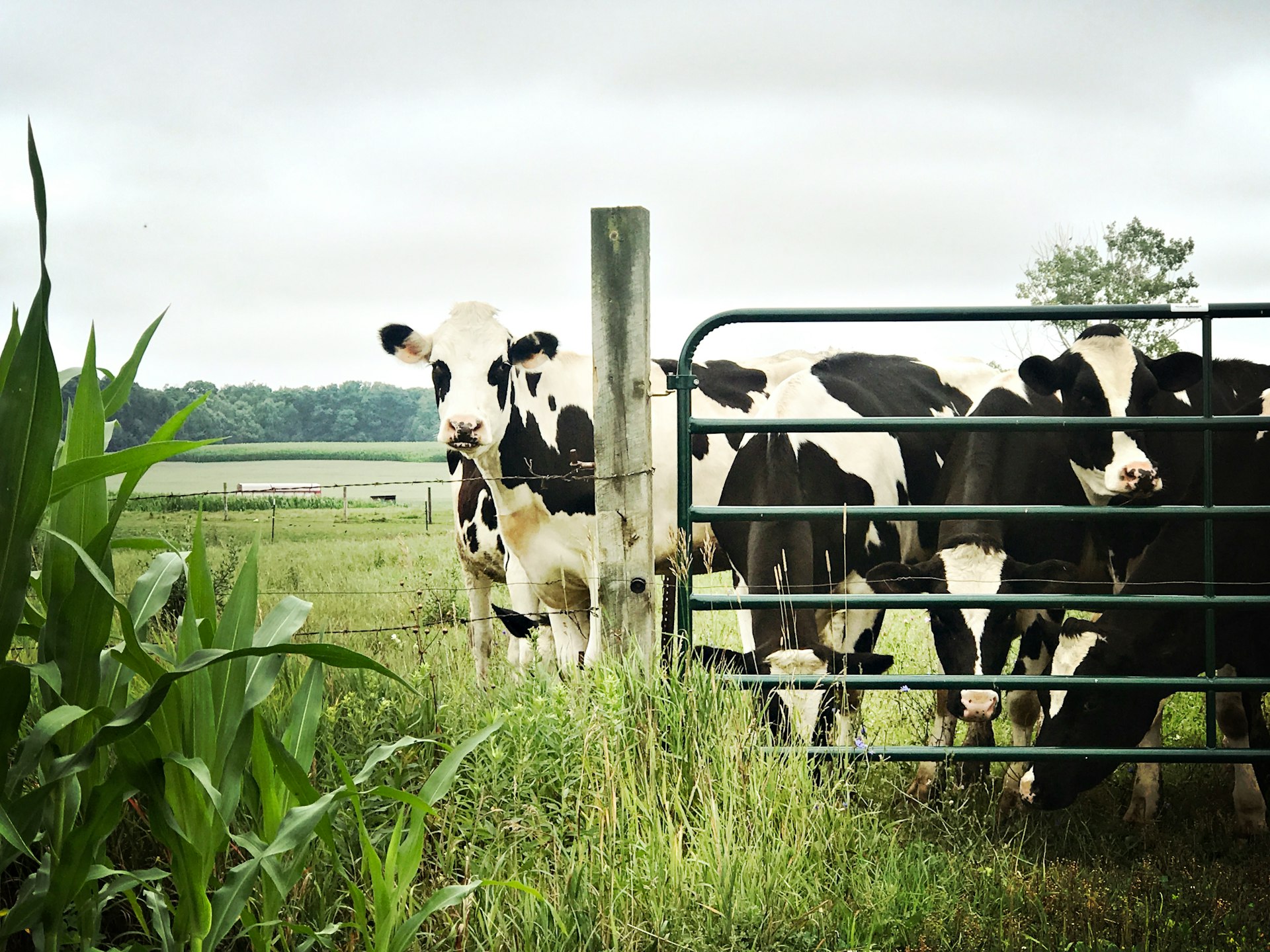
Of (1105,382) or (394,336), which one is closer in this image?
(1105,382)

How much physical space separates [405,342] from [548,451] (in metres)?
1.13

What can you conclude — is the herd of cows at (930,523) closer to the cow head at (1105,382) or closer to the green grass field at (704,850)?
the cow head at (1105,382)

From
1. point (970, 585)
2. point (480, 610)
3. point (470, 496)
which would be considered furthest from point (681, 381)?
point (480, 610)

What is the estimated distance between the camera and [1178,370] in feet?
15.2

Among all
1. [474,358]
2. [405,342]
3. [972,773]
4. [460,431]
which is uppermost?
[405,342]

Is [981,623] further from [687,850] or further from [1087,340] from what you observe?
[687,850]

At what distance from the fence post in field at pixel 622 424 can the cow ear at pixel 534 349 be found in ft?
7.44

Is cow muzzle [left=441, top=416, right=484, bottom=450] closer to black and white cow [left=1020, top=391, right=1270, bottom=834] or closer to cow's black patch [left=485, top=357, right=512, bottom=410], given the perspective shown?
cow's black patch [left=485, top=357, right=512, bottom=410]

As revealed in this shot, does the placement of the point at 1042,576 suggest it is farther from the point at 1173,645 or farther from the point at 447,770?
the point at 447,770

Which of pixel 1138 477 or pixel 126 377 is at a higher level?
pixel 126 377

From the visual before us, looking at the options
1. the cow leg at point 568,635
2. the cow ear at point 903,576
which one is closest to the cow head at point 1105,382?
the cow ear at point 903,576

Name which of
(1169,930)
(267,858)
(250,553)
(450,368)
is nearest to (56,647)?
(250,553)

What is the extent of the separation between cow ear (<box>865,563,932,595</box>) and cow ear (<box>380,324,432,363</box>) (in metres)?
3.06

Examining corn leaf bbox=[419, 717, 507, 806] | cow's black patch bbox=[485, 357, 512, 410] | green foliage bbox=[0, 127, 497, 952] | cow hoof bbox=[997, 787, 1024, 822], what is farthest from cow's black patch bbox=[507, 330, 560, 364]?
corn leaf bbox=[419, 717, 507, 806]
